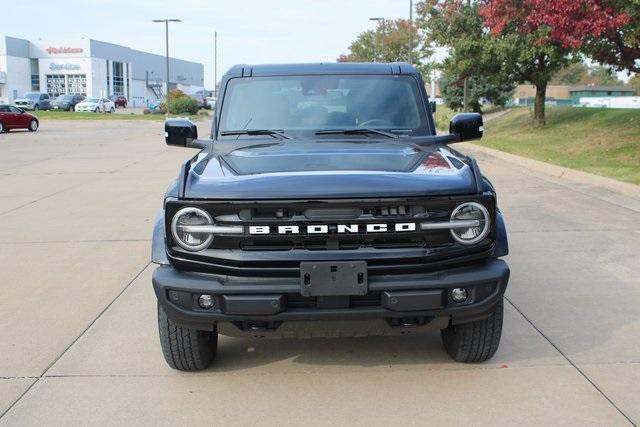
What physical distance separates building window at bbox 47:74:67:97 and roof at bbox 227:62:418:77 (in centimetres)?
9339

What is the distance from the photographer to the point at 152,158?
61.9ft

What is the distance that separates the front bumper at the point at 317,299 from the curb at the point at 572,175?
27.6ft

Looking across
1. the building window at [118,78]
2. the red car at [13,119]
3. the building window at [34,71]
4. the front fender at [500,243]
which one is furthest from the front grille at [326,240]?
the building window at [118,78]

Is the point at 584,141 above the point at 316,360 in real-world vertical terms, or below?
above

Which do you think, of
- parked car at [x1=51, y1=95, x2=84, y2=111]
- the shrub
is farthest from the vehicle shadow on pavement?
parked car at [x1=51, y1=95, x2=84, y2=111]

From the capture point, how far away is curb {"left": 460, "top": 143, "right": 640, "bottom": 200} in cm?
1135

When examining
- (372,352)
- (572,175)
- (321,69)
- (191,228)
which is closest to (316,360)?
(372,352)

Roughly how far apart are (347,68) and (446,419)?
2836 millimetres

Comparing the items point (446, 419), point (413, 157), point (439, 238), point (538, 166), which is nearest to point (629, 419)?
point (446, 419)

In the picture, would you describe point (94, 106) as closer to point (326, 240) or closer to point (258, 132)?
point (258, 132)

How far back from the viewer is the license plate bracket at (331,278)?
11.2ft

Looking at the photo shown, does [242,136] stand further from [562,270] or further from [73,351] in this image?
[562,270]

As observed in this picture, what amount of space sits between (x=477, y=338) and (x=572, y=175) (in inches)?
416

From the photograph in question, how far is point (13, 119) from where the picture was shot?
Answer: 31.7 metres
